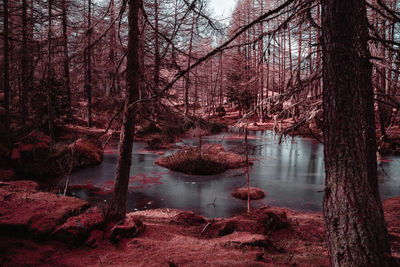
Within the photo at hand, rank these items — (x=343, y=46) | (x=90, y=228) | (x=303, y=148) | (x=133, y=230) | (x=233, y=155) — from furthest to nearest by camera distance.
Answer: (x=303, y=148) → (x=233, y=155) → (x=133, y=230) → (x=90, y=228) → (x=343, y=46)

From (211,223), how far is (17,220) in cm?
385

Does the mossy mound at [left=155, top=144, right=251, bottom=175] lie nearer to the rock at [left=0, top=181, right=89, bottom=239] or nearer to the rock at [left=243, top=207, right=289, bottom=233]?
the rock at [left=243, top=207, right=289, bottom=233]

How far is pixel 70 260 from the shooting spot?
3568 millimetres

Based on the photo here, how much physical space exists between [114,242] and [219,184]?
857cm

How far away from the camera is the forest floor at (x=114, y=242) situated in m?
3.60

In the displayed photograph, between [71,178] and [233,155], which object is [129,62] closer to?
[71,178]

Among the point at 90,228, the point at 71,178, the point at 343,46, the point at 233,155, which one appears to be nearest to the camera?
the point at 343,46

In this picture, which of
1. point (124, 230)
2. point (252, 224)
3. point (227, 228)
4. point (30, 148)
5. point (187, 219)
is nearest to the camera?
point (124, 230)

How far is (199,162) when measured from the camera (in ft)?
48.3

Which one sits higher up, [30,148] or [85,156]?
[30,148]

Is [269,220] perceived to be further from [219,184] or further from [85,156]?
[85,156]

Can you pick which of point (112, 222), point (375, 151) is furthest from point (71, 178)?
point (375, 151)

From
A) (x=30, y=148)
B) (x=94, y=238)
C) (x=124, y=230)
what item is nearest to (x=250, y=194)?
(x=124, y=230)

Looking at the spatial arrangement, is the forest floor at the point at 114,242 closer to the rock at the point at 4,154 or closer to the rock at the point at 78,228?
the rock at the point at 78,228
